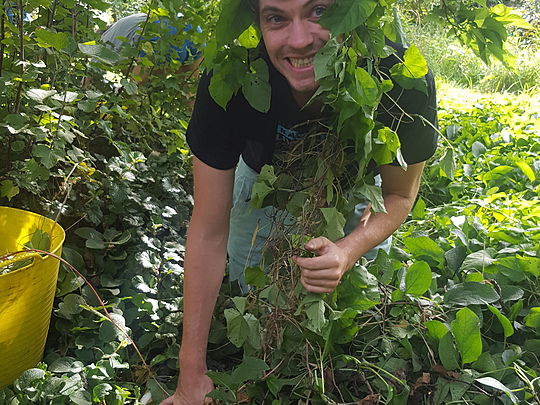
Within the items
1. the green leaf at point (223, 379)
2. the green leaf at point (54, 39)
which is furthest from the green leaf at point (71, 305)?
the green leaf at point (54, 39)

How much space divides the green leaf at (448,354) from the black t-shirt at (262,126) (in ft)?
1.51

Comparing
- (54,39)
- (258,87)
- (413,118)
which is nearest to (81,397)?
(258,87)

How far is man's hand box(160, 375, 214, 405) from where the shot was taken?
5.03ft

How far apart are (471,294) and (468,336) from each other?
0.22 m

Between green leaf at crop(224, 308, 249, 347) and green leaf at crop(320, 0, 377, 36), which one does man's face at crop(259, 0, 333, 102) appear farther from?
green leaf at crop(224, 308, 249, 347)

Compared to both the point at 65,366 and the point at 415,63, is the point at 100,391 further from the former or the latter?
the point at 415,63

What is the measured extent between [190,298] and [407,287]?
585 mm

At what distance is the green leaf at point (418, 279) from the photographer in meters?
1.54

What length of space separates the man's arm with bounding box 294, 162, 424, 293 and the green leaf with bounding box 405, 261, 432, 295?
0.12 meters

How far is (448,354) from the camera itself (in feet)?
4.70

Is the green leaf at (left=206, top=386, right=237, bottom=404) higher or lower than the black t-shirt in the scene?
lower

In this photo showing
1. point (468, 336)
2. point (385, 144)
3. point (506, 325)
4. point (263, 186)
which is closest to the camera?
point (385, 144)

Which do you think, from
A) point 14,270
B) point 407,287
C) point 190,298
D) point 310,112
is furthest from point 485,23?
point 14,270

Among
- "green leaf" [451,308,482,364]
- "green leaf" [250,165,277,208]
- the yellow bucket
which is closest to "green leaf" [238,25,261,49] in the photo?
"green leaf" [250,165,277,208]
